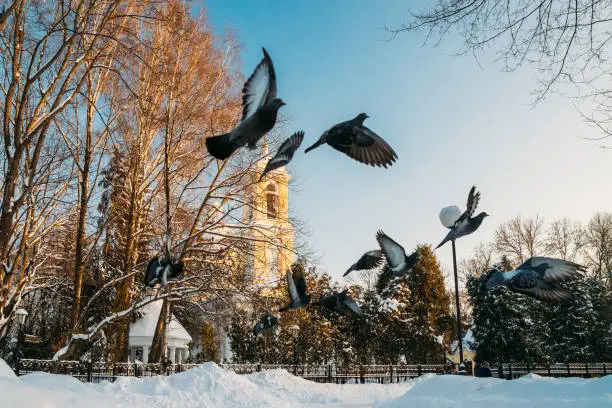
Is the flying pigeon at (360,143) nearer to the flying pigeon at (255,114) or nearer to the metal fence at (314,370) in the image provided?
the flying pigeon at (255,114)

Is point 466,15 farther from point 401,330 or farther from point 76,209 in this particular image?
point 401,330

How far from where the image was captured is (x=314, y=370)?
20859 mm

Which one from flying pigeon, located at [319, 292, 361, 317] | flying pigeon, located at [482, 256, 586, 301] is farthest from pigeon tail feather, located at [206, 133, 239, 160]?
flying pigeon, located at [482, 256, 586, 301]

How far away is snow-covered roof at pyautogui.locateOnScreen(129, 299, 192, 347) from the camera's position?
2428 cm

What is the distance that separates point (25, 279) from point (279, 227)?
8172 mm

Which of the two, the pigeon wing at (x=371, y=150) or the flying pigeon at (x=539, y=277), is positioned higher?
the pigeon wing at (x=371, y=150)

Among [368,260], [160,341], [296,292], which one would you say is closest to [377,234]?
[368,260]

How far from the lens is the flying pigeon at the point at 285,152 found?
13.3 ft

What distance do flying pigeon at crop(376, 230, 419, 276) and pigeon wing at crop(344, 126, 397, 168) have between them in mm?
2344

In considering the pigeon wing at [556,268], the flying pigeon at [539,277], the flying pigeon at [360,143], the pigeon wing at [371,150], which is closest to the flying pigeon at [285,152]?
the flying pigeon at [360,143]

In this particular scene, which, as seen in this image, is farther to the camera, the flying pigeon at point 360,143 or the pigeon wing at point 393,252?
the pigeon wing at point 393,252

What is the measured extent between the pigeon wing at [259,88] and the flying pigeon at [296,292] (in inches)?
138

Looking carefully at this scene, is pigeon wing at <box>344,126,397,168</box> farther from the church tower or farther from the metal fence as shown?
the church tower

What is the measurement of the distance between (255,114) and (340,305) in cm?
374
